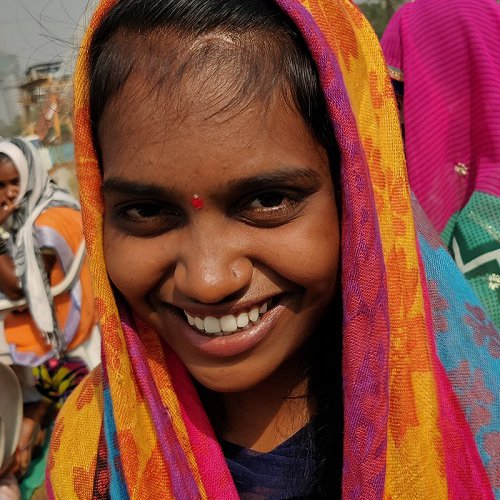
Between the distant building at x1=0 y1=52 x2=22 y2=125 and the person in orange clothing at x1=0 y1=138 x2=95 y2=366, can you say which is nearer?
the distant building at x1=0 y1=52 x2=22 y2=125

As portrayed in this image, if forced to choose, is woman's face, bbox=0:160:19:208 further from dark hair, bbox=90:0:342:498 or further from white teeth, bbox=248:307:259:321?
white teeth, bbox=248:307:259:321

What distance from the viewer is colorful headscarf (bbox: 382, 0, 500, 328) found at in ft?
5.17

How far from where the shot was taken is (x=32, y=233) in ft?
11.3

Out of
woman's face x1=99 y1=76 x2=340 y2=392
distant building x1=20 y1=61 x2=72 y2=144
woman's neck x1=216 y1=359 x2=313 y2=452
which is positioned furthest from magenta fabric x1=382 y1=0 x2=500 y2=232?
distant building x1=20 y1=61 x2=72 y2=144

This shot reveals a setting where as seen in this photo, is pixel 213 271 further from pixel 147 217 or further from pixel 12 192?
pixel 12 192

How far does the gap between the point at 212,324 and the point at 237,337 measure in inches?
Answer: 1.8

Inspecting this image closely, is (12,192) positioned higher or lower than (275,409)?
lower

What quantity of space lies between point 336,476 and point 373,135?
62cm

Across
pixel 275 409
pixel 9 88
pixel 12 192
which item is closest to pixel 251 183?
pixel 275 409

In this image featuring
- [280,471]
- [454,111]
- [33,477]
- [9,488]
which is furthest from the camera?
[33,477]

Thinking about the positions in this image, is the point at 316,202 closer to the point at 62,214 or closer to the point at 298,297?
the point at 298,297

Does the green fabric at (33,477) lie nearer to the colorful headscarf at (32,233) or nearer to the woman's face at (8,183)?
the colorful headscarf at (32,233)

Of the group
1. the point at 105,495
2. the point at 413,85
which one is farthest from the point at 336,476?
the point at 413,85

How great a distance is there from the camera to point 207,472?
3.72 feet
